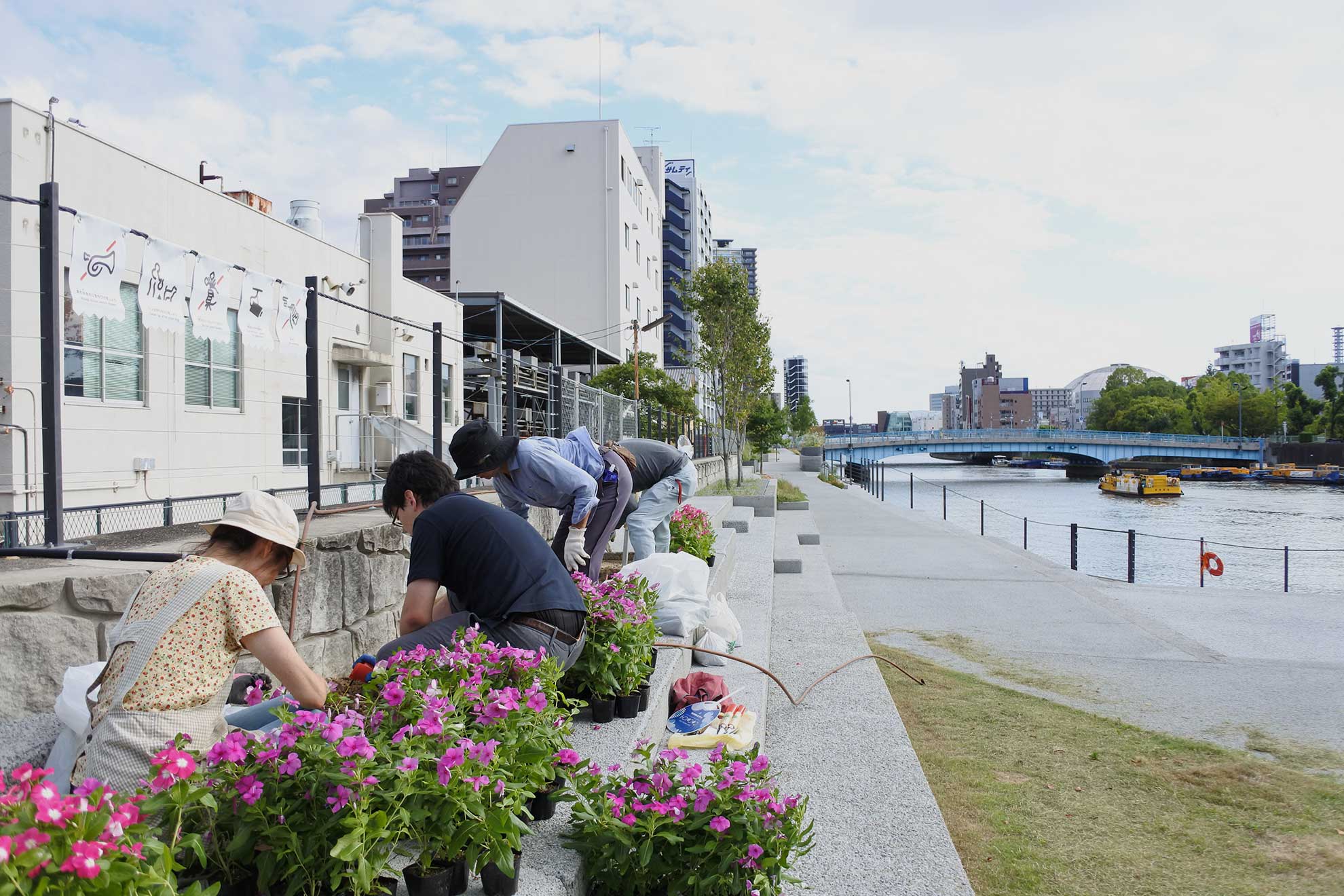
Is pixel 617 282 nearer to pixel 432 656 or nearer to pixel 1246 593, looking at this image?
pixel 1246 593

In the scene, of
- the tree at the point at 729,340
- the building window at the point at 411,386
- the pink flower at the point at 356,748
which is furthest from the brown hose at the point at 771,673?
the tree at the point at 729,340

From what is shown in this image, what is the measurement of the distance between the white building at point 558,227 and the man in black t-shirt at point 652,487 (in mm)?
35450

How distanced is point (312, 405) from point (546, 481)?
1253mm

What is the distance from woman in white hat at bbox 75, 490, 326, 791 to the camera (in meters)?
2.03

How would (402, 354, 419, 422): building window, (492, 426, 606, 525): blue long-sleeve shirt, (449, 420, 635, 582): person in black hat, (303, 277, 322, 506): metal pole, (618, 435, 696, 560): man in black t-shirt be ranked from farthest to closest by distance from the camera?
(402, 354, 419, 422): building window < (618, 435, 696, 560): man in black t-shirt < (492, 426, 606, 525): blue long-sleeve shirt < (303, 277, 322, 506): metal pole < (449, 420, 635, 582): person in black hat

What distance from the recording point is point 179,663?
6.88 feet

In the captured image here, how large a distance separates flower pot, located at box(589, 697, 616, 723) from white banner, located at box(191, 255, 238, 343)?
8.95ft

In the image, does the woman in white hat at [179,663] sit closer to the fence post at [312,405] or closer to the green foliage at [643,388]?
the fence post at [312,405]

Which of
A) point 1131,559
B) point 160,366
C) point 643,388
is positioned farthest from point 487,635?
point 643,388

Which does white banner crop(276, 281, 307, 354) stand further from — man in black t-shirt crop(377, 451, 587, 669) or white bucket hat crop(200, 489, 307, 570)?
white bucket hat crop(200, 489, 307, 570)

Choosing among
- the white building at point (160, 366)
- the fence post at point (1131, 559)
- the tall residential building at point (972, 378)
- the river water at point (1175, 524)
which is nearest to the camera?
the white building at point (160, 366)

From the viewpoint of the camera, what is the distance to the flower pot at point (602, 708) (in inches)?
139

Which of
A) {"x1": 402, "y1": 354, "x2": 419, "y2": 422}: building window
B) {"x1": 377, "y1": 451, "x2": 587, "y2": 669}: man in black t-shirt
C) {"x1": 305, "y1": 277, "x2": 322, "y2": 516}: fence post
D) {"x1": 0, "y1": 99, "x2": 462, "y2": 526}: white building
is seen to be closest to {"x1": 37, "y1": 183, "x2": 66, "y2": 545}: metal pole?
{"x1": 305, "y1": 277, "x2": 322, "y2": 516}: fence post

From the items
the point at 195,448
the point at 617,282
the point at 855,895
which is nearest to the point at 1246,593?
the point at 855,895
